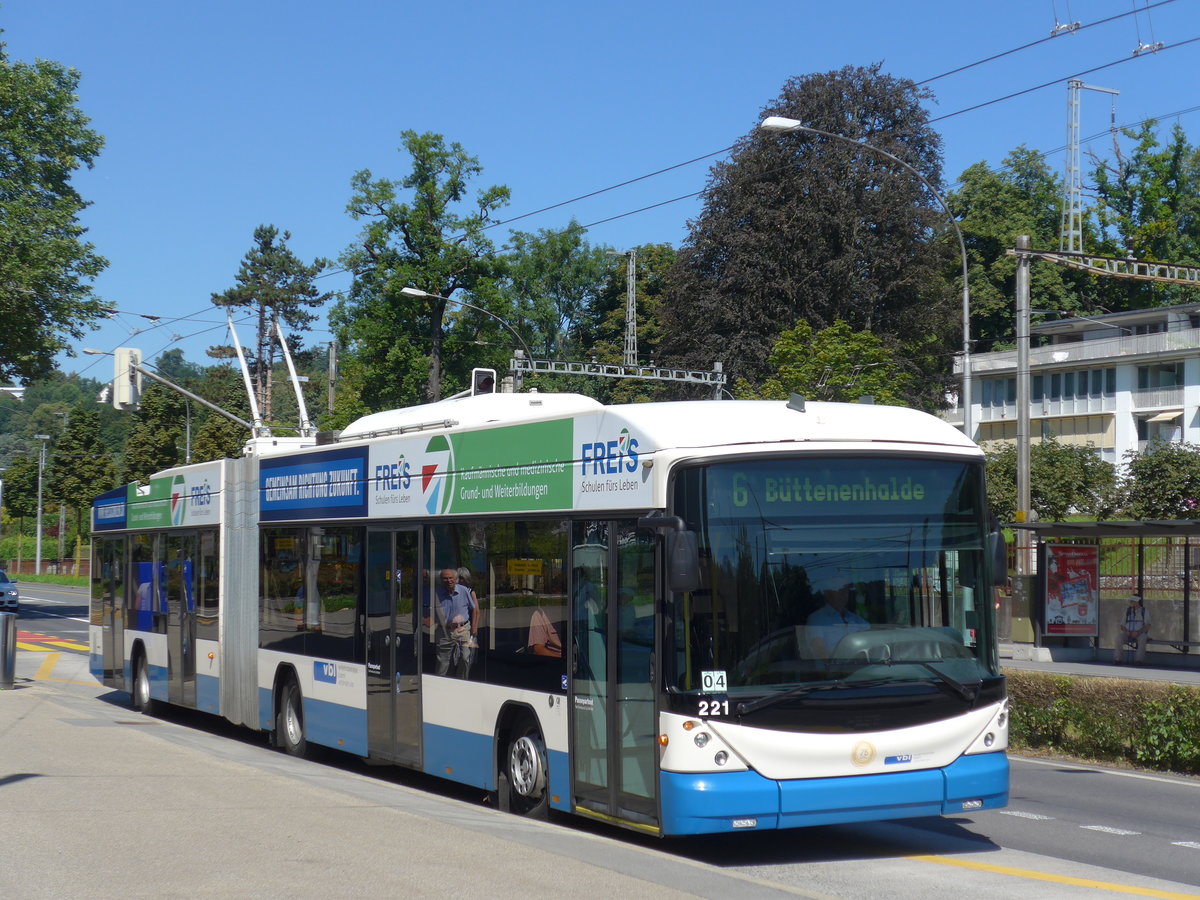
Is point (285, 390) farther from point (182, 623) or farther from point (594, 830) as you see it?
point (594, 830)

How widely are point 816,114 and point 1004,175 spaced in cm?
3540

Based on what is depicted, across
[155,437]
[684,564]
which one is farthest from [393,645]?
[155,437]

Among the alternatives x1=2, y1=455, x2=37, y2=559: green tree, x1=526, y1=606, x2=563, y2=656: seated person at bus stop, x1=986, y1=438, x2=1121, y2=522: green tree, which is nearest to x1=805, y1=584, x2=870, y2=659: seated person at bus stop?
x1=526, y1=606, x2=563, y2=656: seated person at bus stop

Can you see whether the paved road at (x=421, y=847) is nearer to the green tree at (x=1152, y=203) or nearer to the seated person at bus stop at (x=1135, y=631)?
the seated person at bus stop at (x=1135, y=631)

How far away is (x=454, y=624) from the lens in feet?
37.1

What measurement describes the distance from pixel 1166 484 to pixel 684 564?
151 feet

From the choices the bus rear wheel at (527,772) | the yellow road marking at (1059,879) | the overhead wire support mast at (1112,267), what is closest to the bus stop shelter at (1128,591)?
the overhead wire support mast at (1112,267)

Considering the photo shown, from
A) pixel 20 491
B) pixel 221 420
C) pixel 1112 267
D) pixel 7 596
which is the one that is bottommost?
pixel 7 596

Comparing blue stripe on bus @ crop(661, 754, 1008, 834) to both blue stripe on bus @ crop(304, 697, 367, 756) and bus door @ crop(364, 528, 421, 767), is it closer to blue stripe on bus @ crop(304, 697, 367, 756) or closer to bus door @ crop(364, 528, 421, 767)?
bus door @ crop(364, 528, 421, 767)

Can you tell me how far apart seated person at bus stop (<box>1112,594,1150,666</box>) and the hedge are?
12732 mm

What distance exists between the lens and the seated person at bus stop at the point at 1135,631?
27.4 m

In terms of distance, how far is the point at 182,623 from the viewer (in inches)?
704

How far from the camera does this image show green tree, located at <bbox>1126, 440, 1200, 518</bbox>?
49.8 meters

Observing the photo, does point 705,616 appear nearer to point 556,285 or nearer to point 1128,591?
point 1128,591
